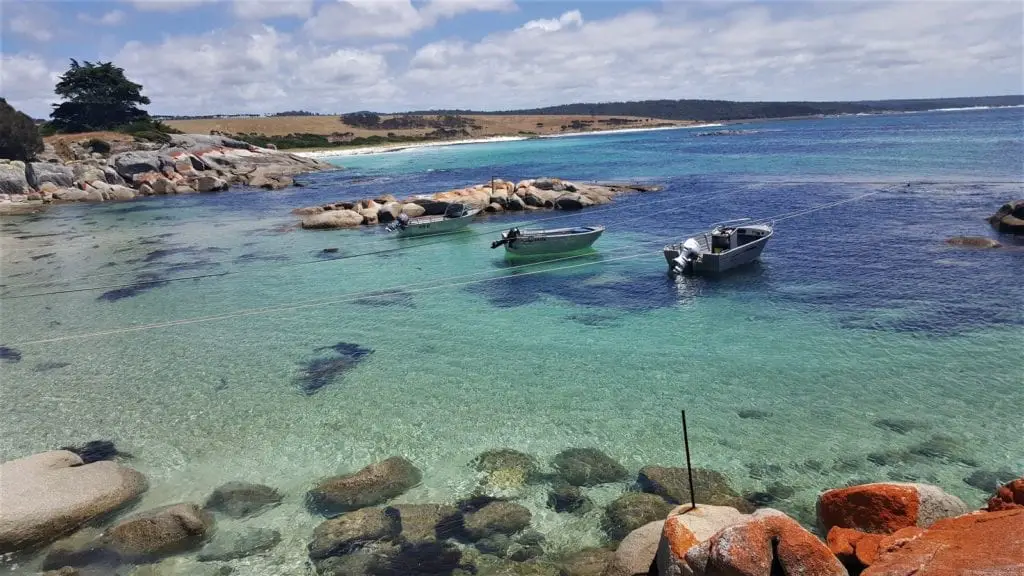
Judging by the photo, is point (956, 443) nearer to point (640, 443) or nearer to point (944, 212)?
point (640, 443)

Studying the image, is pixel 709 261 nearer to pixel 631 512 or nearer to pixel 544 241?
pixel 544 241

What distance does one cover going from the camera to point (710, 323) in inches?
853

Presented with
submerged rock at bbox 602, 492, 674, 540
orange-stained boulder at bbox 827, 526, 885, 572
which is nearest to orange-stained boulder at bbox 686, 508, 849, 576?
orange-stained boulder at bbox 827, 526, 885, 572

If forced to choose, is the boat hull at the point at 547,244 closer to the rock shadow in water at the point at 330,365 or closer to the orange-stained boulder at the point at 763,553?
the rock shadow in water at the point at 330,365

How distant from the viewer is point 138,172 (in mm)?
75625

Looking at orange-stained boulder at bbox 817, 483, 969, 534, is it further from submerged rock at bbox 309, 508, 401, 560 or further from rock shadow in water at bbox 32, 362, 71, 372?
rock shadow in water at bbox 32, 362, 71, 372

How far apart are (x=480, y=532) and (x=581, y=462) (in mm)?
3063

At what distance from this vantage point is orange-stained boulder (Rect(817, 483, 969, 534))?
9102 millimetres

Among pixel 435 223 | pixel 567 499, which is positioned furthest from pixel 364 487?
pixel 435 223

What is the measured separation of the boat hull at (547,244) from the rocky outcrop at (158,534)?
860 inches

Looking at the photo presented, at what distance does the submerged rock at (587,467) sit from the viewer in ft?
41.8

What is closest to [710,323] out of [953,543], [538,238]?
[538,238]

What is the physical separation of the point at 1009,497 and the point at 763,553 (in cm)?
410

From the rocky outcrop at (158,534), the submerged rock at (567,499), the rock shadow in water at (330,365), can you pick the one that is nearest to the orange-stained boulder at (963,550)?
the submerged rock at (567,499)
